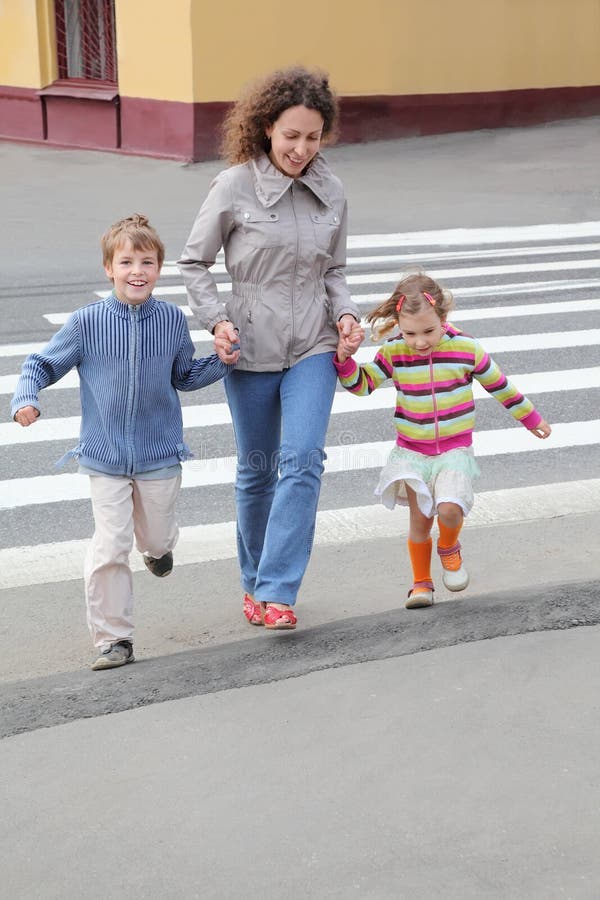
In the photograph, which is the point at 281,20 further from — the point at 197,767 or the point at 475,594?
the point at 197,767

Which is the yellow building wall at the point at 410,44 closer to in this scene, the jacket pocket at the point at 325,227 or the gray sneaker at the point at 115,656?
the jacket pocket at the point at 325,227

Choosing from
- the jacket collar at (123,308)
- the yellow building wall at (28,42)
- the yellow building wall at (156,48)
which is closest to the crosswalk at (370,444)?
the jacket collar at (123,308)

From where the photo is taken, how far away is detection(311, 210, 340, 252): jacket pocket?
4.53 metres

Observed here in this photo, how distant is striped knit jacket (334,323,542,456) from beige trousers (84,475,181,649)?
0.77 meters

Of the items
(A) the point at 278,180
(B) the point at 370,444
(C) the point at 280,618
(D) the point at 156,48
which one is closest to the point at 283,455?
(C) the point at 280,618

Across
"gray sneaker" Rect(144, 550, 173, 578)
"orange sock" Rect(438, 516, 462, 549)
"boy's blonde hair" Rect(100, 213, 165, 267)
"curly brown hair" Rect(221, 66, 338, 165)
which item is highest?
"curly brown hair" Rect(221, 66, 338, 165)

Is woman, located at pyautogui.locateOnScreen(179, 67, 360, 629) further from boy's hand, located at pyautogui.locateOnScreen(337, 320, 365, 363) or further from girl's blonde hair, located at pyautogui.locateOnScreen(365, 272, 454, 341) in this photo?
girl's blonde hair, located at pyautogui.locateOnScreen(365, 272, 454, 341)

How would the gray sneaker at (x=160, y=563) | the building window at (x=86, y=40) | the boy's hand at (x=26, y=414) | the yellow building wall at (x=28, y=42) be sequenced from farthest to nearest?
the yellow building wall at (x=28, y=42), the building window at (x=86, y=40), the gray sneaker at (x=160, y=563), the boy's hand at (x=26, y=414)

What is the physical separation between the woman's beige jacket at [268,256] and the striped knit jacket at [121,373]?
16 cm

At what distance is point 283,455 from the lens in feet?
14.6

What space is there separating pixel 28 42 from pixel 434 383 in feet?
55.3

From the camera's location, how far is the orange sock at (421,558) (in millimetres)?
4781

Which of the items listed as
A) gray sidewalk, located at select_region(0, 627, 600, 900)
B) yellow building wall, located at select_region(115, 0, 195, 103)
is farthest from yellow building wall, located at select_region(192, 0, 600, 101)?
gray sidewalk, located at select_region(0, 627, 600, 900)

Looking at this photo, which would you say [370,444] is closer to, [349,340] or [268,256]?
[349,340]
